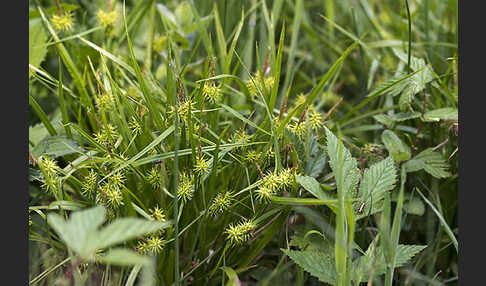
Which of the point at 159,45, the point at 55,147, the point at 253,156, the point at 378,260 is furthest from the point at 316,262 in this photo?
the point at 159,45

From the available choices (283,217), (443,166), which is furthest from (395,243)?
(443,166)

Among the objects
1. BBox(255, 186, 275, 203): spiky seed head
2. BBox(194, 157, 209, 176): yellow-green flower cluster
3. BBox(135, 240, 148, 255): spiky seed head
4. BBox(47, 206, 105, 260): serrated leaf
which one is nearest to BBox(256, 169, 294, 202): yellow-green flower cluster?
BBox(255, 186, 275, 203): spiky seed head

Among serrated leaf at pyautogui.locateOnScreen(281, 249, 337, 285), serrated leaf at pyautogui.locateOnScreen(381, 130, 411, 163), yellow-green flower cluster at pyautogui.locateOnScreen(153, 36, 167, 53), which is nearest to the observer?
serrated leaf at pyautogui.locateOnScreen(281, 249, 337, 285)

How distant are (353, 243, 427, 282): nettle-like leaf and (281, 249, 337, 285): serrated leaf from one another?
5 cm

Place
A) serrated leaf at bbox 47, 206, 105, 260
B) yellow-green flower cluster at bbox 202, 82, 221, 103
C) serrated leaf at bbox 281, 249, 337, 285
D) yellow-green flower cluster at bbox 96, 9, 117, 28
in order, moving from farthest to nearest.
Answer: yellow-green flower cluster at bbox 96, 9, 117, 28
yellow-green flower cluster at bbox 202, 82, 221, 103
serrated leaf at bbox 281, 249, 337, 285
serrated leaf at bbox 47, 206, 105, 260

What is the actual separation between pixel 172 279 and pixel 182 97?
0.37 metres

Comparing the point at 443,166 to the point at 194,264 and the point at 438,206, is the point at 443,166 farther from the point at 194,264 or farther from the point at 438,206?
the point at 194,264

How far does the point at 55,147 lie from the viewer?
105 centimetres

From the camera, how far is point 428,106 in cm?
129

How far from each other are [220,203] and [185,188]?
0.25 feet

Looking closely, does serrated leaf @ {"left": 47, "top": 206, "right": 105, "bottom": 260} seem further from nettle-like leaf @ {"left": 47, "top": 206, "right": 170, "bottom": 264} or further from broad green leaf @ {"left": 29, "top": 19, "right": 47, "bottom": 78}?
broad green leaf @ {"left": 29, "top": 19, "right": 47, "bottom": 78}

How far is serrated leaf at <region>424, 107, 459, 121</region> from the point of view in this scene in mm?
1149

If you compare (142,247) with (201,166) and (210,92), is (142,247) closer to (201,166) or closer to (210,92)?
(201,166)

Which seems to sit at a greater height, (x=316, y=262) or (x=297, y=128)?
(x=297, y=128)
